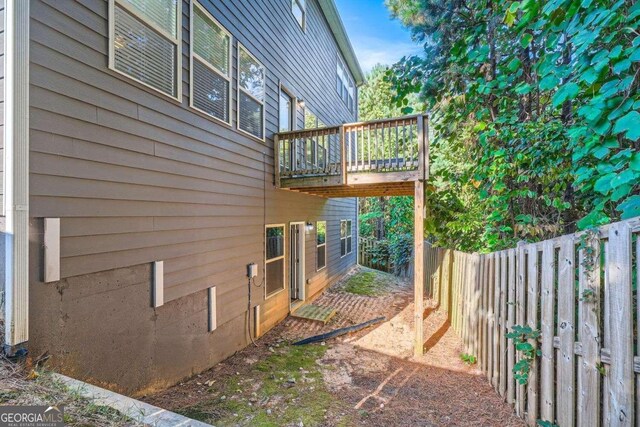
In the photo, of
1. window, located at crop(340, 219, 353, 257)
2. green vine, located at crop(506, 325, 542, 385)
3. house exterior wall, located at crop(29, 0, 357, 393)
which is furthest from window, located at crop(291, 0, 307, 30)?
green vine, located at crop(506, 325, 542, 385)

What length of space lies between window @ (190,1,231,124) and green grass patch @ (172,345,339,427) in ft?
12.1

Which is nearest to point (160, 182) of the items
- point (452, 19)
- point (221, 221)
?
point (221, 221)

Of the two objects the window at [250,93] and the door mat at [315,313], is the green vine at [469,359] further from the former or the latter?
the window at [250,93]

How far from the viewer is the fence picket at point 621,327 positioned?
6.34ft

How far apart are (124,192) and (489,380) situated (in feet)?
15.6

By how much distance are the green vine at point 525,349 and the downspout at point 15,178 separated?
13.6 feet

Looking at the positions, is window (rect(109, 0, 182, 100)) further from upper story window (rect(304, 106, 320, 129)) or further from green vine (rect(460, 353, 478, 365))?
green vine (rect(460, 353, 478, 365))

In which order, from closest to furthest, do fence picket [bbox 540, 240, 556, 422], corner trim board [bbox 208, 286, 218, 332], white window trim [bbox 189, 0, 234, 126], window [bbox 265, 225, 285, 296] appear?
fence picket [bbox 540, 240, 556, 422] < white window trim [bbox 189, 0, 234, 126] < corner trim board [bbox 208, 286, 218, 332] < window [bbox 265, 225, 285, 296]

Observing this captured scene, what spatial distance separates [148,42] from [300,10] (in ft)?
19.4

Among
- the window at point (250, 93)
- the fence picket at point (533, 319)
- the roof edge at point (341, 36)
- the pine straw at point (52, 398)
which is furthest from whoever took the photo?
the roof edge at point (341, 36)

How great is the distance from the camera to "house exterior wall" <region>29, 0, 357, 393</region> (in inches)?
99.0

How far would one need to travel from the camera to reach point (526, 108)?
189 inches

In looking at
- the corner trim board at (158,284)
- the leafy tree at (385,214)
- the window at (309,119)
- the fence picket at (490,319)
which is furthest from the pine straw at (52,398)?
the leafy tree at (385,214)

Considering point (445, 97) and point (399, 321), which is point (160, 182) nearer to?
point (445, 97)
